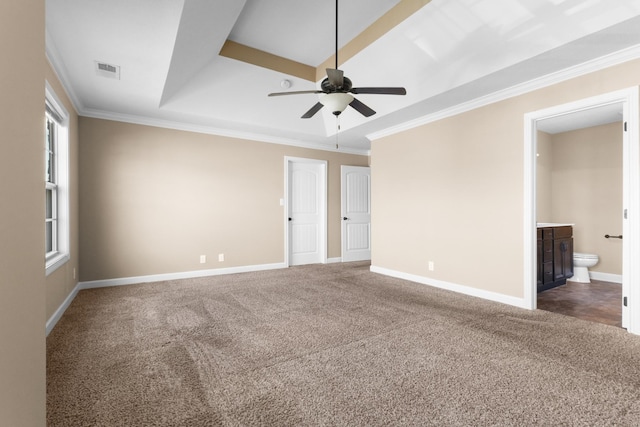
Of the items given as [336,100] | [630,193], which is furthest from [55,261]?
[630,193]

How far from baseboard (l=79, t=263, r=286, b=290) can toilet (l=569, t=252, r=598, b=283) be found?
15.8ft

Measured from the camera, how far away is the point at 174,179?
4797mm

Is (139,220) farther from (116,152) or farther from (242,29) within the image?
(242,29)

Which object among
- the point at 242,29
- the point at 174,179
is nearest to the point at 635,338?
the point at 242,29

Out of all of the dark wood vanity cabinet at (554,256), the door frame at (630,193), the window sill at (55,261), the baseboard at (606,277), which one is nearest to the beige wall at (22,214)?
the window sill at (55,261)

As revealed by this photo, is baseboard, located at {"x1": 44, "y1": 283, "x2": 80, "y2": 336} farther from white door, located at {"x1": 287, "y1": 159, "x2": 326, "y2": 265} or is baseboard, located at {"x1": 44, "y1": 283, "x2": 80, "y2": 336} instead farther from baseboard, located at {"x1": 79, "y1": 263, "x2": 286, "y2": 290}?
white door, located at {"x1": 287, "y1": 159, "x2": 326, "y2": 265}

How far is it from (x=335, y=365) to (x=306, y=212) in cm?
421

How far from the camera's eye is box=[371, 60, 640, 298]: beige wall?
3387mm

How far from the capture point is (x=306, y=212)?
6.18 metres

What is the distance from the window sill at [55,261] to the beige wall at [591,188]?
7.24 m

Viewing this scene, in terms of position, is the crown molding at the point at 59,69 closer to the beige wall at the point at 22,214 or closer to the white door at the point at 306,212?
the beige wall at the point at 22,214

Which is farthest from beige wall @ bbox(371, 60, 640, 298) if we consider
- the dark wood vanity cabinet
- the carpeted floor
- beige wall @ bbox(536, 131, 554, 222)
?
beige wall @ bbox(536, 131, 554, 222)

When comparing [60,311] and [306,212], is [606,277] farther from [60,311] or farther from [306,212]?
[60,311]

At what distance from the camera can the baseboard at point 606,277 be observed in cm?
462
